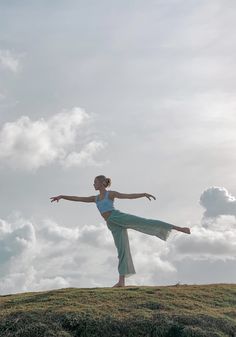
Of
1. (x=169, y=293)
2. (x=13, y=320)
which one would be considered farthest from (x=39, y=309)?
(x=169, y=293)

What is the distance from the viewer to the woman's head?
730 inches

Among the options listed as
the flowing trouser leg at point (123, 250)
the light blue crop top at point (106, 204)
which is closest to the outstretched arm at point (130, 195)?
the light blue crop top at point (106, 204)

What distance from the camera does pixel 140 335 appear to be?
44.1 feet

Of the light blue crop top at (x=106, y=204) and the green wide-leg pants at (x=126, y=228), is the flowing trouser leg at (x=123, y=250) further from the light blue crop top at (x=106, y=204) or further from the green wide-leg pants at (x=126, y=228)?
the light blue crop top at (x=106, y=204)

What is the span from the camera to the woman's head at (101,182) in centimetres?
1855

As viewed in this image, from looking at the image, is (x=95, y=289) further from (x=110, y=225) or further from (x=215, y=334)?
(x=215, y=334)

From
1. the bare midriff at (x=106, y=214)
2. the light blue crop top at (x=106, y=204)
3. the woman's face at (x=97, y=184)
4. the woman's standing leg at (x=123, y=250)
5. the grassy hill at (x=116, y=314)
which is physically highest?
the woman's face at (x=97, y=184)

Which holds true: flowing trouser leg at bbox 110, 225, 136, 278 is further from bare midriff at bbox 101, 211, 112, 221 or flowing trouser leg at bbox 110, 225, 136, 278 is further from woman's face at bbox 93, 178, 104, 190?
woman's face at bbox 93, 178, 104, 190

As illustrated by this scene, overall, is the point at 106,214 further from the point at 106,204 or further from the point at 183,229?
the point at 183,229

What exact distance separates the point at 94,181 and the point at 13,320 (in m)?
5.73

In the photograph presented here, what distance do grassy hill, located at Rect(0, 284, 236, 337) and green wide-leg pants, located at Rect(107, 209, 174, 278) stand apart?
1991mm

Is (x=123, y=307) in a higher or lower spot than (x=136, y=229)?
lower

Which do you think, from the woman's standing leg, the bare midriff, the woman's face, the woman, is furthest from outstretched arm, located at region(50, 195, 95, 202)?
the woman's standing leg

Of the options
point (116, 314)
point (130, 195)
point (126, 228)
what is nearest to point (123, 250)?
point (126, 228)
